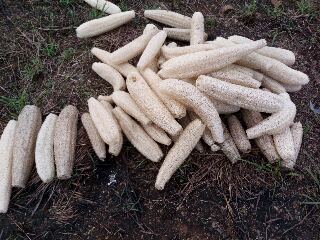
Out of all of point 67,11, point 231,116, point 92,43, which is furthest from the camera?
point 67,11

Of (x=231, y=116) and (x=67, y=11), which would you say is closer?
(x=231, y=116)

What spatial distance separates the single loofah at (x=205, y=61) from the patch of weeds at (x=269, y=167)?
34.2 inches

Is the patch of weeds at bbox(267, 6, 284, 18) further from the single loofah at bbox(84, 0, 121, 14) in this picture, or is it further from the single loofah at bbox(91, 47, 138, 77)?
the single loofah at bbox(91, 47, 138, 77)

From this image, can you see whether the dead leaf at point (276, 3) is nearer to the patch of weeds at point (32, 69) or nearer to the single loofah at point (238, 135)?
the single loofah at point (238, 135)

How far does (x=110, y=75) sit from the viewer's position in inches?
165

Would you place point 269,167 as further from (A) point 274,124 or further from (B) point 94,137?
(B) point 94,137

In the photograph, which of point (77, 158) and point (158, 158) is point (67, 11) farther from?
point (158, 158)

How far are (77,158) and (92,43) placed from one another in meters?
1.49

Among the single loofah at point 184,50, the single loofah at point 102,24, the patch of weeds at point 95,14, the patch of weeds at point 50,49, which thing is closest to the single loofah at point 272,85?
the single loofah at point 184,50

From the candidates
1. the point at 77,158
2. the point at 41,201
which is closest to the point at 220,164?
the point at 77,158

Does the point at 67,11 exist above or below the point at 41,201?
above

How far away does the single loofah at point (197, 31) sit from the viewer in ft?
14.0

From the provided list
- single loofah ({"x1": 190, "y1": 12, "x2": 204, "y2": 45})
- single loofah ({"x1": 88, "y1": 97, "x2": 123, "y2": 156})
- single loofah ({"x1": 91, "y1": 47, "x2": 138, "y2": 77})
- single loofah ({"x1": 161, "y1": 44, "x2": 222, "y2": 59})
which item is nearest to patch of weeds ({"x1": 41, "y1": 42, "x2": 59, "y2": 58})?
single loofah ({"x1": 91, "y1": 47, "x2": 138, "y2": 77})

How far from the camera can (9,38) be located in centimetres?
493
